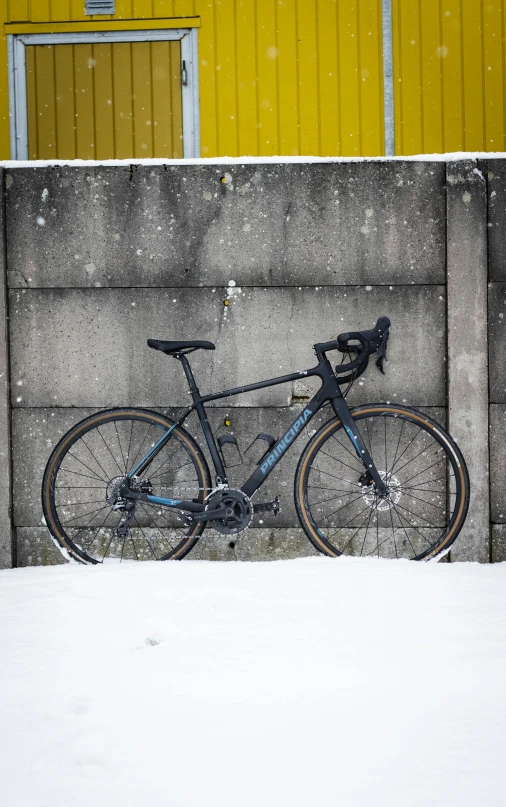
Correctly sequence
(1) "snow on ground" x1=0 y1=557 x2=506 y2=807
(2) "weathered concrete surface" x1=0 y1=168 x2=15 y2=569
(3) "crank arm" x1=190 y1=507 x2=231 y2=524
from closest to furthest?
1. (1) "snow on ground" x1=0 y1=557 x2=506 y2=807
2. (3) "crank arm" x1=190 y1=507 x2=231 y2=524
3. (2) "weathered concrete surface" x1=0 y1=168 x2=15 y2=569

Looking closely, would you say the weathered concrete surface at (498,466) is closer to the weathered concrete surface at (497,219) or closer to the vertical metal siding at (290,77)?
the weathered concrete surface at (497,219)

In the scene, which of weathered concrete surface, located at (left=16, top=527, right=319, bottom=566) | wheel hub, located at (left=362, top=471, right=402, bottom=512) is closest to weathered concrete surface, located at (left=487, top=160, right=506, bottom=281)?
wheel hub, located at (left=362, top=471, right=402, bottom=512)

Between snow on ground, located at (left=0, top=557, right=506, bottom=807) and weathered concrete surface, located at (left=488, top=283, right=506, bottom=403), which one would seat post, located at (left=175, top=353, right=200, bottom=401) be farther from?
weathered concrete surface, located at (left=488, top=283, right=506, bottom=403)

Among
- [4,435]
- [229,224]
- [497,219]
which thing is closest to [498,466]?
[497,219]

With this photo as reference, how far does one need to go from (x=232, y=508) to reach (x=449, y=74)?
5.35m

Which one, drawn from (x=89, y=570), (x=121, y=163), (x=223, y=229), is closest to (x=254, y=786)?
→ (x=89, y=570)

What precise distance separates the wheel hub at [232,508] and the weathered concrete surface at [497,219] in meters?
1.73

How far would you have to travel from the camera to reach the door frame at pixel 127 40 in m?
6.56

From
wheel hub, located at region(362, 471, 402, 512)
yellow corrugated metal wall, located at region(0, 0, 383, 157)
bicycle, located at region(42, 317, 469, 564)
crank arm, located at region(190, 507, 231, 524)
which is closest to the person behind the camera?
crank arm, located at region(190, 507, 231, 524)

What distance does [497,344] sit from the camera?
3.59m

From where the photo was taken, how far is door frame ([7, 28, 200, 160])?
656cm

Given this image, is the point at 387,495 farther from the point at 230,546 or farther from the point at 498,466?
the point at 230,546

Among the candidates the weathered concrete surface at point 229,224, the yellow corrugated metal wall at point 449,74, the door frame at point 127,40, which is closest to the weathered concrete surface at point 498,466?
the weathered concrete surface at point 229,224

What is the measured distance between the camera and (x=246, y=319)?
3.62 meters
